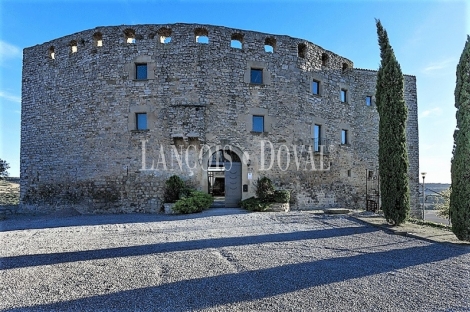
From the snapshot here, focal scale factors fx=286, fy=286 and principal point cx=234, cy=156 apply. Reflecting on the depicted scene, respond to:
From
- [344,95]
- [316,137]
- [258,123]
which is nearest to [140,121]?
[258,123]

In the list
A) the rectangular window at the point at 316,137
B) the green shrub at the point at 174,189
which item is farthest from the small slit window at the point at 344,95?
the green shrub at the point at 174,189

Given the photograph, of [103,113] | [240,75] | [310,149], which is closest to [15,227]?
[103,113]

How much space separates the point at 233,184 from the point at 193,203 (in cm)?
261

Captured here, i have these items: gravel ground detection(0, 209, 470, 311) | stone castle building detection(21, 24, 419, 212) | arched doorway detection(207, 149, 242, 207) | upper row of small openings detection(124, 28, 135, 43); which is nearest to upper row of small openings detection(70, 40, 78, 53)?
stone castle building detection(21, 24, 419, 212)

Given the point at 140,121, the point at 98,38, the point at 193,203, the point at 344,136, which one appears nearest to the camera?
the point at 193,203

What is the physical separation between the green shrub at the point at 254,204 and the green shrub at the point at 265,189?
0.77 feet

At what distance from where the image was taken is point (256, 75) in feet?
45.4

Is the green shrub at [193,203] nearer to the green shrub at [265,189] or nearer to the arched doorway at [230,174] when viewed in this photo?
the arched doorway at [230,174]

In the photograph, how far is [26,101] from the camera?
14.6 metres

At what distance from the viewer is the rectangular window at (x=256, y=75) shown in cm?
1381

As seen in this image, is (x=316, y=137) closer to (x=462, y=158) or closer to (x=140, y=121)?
(x=462, y=158)

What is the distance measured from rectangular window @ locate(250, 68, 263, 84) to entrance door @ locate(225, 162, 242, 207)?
4.08 meters

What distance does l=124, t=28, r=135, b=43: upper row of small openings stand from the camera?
43.8 ft

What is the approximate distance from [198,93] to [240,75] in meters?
2.21
